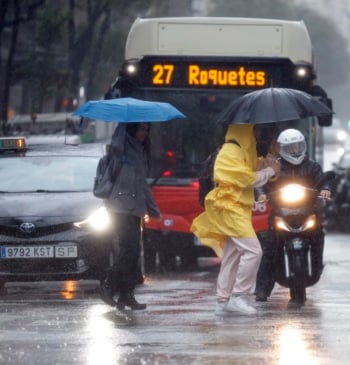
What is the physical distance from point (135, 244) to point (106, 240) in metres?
2.45

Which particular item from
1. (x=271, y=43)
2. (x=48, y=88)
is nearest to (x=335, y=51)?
(x=48, y=88)

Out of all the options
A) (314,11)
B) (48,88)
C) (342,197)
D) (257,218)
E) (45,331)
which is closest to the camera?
(45,331)

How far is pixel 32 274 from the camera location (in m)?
14.9

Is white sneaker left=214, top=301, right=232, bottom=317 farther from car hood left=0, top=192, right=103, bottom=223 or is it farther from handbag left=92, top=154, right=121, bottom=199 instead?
car hood left=0, top=192, right=103, bottom=223

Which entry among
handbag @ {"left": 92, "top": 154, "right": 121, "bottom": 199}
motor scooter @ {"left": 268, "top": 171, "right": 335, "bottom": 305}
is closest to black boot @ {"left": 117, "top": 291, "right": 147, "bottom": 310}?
handbag @ {"left": 92, "top": 154, "right": 121, "bottom": 199}

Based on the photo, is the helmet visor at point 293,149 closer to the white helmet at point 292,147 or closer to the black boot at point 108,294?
the white helmet at point 292,147

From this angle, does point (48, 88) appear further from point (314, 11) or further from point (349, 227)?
point (314, 11)

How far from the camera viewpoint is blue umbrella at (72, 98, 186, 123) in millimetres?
12852

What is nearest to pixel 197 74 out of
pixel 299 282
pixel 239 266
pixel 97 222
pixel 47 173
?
pixel 47 173

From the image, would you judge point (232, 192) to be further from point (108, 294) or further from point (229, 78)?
point (229, 78)

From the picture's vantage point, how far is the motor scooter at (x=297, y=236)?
44.5ft

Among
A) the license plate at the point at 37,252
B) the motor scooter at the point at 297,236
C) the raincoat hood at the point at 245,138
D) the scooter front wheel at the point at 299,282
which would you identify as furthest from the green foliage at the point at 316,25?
the raincoat hood at the point at 245,138

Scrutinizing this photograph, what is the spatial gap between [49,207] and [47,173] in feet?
4.16

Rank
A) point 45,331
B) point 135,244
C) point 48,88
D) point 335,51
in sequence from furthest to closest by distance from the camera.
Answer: point 335,51, point 48,88, point 135,244, point 45,331
